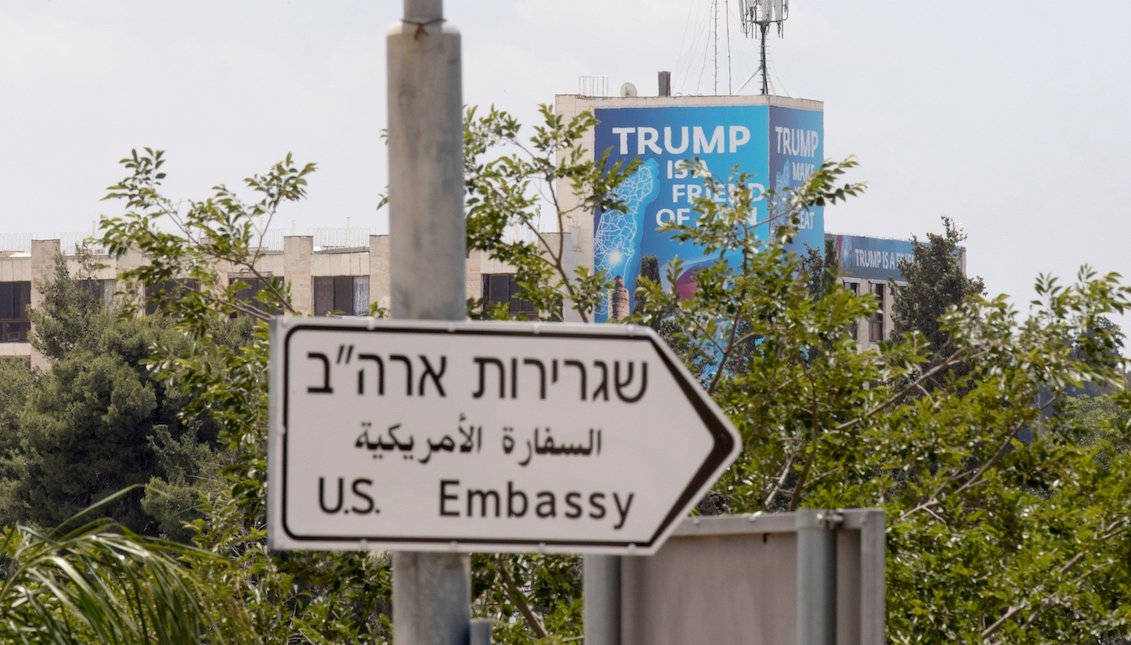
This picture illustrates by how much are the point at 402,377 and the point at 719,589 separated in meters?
0.76

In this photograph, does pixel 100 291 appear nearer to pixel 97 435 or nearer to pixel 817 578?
pixel 97 435

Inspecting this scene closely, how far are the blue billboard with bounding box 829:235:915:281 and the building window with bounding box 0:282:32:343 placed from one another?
3787 centimetres

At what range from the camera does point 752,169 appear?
2741 inches

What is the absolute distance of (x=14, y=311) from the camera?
253ft

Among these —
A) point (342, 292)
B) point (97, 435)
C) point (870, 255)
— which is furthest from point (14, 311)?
point (870, 255)

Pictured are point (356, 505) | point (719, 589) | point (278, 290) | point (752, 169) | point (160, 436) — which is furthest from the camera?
point (752, 169)

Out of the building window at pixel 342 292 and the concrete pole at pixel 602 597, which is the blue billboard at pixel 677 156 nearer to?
the building window at pixel 342 292

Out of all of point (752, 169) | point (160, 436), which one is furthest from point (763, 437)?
point (752, 169)

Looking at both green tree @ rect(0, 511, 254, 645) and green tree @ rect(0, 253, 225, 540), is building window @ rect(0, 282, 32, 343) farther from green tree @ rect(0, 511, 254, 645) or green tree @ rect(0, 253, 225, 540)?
green tree @ rect(0, 511, 254, 645)

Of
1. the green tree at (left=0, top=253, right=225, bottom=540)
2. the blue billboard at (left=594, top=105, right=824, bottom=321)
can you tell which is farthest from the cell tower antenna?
the green tree at (left=0, top=253, right=225, bottom=540)

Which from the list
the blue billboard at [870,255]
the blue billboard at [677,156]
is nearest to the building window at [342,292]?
the blue billboard at [677,156]

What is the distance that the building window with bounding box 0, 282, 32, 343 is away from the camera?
7644 cm

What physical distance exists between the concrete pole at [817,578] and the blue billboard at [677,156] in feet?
221

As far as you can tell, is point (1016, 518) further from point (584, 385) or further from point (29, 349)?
point (29, 349)
